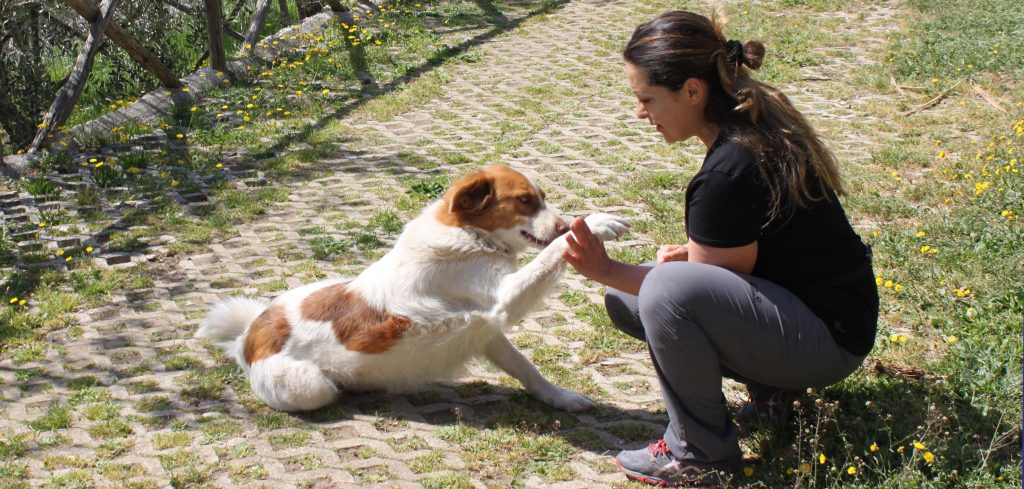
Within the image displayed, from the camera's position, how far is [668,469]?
12.7 ft

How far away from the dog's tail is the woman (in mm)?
2409

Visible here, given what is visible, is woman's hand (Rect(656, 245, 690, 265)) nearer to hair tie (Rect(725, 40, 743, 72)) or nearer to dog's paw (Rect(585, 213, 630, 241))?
dog's paw (Rect(585, 213, 630, 241))

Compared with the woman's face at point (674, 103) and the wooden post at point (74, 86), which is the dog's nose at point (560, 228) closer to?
the woman's face at point (674, 103)

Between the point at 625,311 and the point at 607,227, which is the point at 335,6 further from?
the point at 625,311

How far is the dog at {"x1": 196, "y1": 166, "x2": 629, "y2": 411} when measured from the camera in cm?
453

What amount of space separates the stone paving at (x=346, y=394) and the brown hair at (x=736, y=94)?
145cm

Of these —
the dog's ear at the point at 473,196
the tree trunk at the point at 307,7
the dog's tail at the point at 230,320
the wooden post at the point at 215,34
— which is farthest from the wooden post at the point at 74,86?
the dog's ear at the point at 473,196

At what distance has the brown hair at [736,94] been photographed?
3561 millimetres

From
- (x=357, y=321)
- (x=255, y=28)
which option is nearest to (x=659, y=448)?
(x=357, y=321)

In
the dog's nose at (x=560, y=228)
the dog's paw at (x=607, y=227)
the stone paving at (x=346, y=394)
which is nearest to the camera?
the stone paving at (x=346, y=394)

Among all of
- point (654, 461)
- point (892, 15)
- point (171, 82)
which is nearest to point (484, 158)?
point (171, 82)

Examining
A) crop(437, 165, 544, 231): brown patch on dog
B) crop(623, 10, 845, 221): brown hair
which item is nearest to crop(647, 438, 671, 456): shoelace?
crop(623, 10, 845, 221): brown hair

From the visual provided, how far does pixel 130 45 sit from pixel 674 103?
7.97 m

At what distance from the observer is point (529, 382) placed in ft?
15.8
